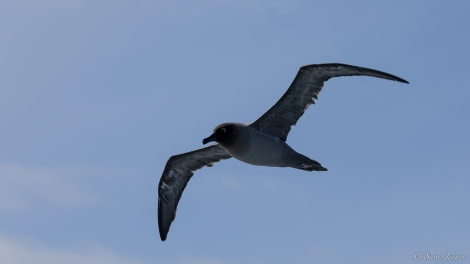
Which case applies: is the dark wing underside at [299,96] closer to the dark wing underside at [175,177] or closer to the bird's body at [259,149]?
the bird's body at [259,149]

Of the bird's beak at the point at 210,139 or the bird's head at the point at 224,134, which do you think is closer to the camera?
the bird's head at the point at 224,134

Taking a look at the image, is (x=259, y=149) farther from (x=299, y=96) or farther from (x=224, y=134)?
(x=299, y=96)

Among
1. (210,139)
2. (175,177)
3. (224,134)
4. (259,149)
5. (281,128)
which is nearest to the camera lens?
(259,149)

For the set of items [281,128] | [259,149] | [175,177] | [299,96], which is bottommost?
[259,149]

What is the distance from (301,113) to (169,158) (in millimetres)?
4619

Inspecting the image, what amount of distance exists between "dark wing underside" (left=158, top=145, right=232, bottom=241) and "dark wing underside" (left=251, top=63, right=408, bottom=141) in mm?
2585

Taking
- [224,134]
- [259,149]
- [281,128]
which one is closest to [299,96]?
[281,128]

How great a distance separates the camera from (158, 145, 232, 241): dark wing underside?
2233cm

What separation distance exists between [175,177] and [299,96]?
17.2 ft

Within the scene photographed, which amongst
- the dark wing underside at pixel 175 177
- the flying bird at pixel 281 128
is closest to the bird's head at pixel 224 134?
the flying bird at pixel 281 128

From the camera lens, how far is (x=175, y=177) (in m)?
22.8

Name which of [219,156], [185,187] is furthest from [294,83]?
[185,187]

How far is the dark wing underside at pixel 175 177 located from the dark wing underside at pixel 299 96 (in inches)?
102

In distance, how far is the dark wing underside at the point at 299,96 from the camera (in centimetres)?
1925
